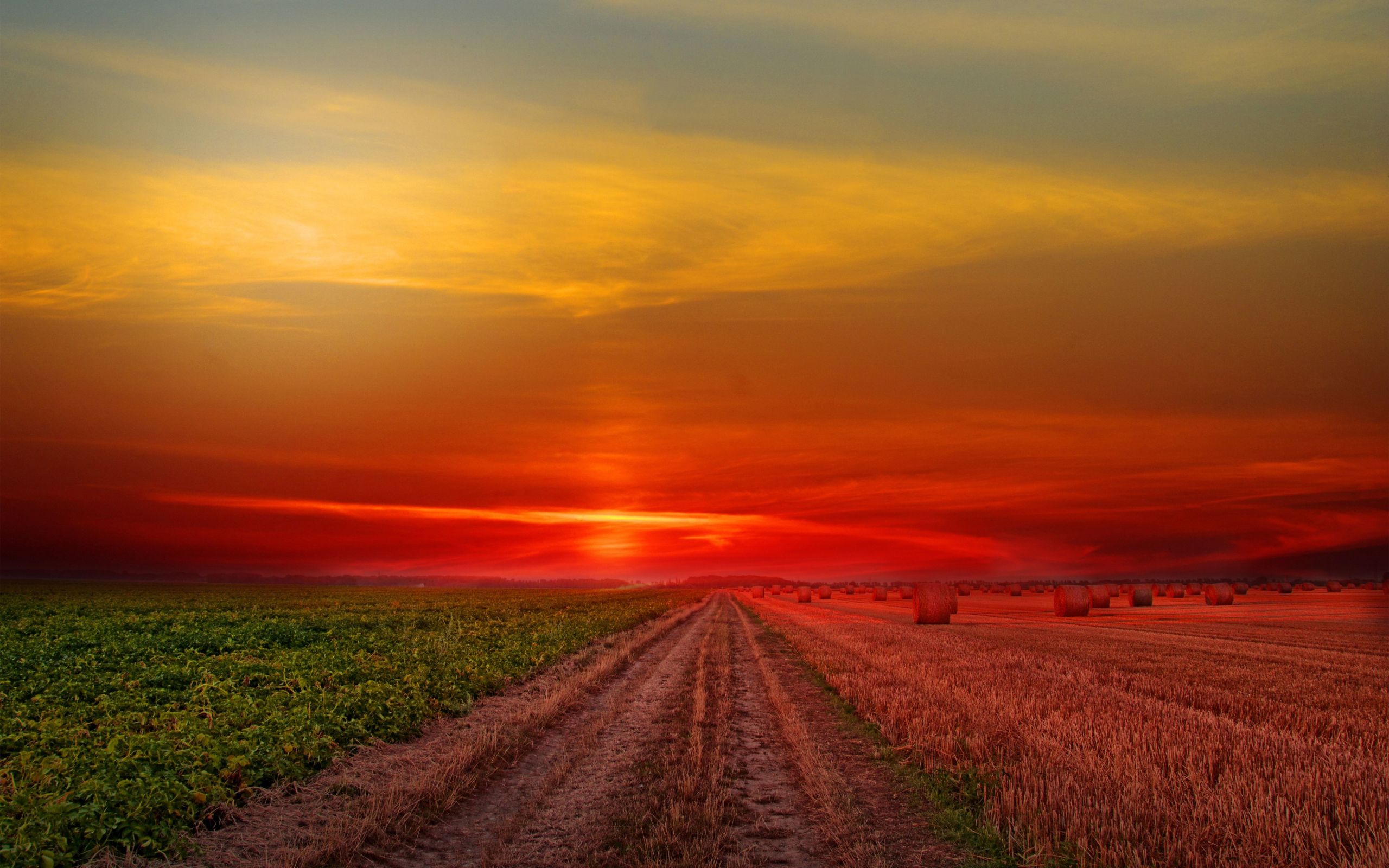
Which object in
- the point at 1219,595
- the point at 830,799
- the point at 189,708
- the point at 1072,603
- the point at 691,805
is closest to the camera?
the point at 691,805

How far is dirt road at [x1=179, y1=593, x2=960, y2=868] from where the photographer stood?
798cm

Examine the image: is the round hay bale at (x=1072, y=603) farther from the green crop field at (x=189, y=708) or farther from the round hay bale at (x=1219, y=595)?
the green crop field at (x=189, y=708)

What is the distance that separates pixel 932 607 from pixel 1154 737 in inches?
1180

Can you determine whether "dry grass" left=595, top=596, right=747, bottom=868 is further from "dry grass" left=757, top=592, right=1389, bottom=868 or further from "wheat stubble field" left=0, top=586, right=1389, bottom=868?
"dry grass" left=757, top=592, right=1389, bottom=868

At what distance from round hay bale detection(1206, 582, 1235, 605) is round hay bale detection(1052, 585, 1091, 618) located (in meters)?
17.8

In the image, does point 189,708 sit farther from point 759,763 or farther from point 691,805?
point 759,763

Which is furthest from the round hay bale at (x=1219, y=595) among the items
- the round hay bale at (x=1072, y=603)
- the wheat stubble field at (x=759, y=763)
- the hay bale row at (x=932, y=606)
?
the wheat stubble field at (x=759, y=763)

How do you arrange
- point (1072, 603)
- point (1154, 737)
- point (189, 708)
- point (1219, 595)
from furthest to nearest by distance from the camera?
point (1219, 595) → point (1072, 603) → point (189, 708) → point (1154, 737)

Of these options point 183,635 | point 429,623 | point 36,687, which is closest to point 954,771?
point 36,687

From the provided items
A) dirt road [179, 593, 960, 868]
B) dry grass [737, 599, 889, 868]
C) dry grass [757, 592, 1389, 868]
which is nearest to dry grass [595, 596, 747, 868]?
dirt road [179, 593, 960, 868]

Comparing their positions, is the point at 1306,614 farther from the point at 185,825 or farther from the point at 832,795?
the point at 185,825

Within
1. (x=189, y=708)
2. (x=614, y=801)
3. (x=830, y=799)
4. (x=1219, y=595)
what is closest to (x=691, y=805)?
(x=614, y=801)

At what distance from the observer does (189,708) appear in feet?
41.6

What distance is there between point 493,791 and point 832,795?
4256mm
